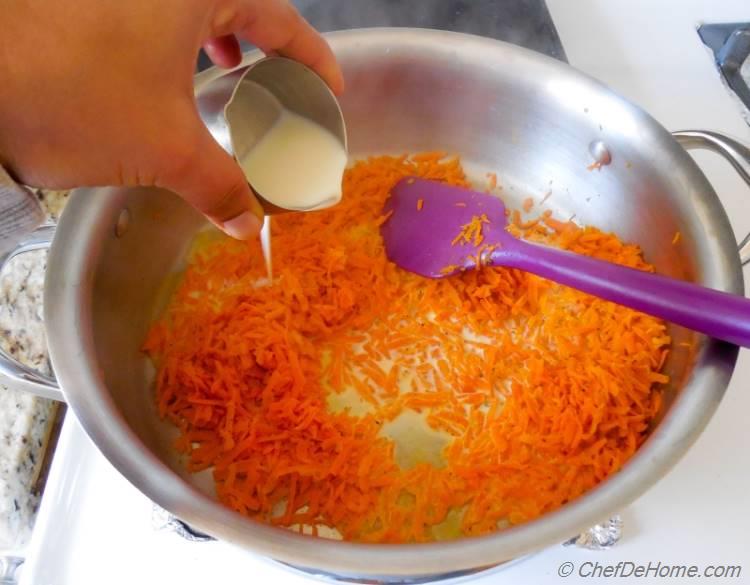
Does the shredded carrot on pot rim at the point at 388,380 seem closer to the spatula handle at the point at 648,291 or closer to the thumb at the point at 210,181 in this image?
the spatula handle at the point at 648,291

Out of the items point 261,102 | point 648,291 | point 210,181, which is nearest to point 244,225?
point 210,181

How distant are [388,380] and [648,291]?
468 millimetres

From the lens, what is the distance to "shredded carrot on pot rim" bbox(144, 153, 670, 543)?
1.05 m

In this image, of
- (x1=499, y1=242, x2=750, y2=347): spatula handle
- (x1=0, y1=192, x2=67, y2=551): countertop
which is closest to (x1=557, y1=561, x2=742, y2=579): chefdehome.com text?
(x1=499, y1=242, x2=750, y2=347): spatula handle

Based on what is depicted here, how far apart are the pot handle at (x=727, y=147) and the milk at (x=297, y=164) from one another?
1.94 feet

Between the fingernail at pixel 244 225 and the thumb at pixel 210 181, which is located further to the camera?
the fingernail at pixel 244 225

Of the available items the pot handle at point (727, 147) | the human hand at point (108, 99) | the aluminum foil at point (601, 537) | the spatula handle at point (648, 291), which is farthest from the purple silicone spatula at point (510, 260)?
the human hand at point (108, 99)

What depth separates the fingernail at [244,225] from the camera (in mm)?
848

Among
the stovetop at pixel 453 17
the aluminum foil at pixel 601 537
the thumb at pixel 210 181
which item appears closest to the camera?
the thumb at pixel 210 181

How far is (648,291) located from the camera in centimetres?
99

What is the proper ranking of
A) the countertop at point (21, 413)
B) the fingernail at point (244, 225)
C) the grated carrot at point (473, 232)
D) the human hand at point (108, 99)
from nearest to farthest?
1. the human hand at point (108, 99)
2. the fingernail at point (244, 225)
3. the countertop at point (21, 413)
4. the grated carrot at point (473, 232)

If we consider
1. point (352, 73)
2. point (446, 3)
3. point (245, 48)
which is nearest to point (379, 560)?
point (352, 73)

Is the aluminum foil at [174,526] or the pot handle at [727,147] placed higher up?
the pot handle at [727,147]

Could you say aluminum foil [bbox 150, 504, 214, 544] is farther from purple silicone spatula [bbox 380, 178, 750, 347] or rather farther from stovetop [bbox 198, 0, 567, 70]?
stovetop [bbox 198, 0, 567, 70]
